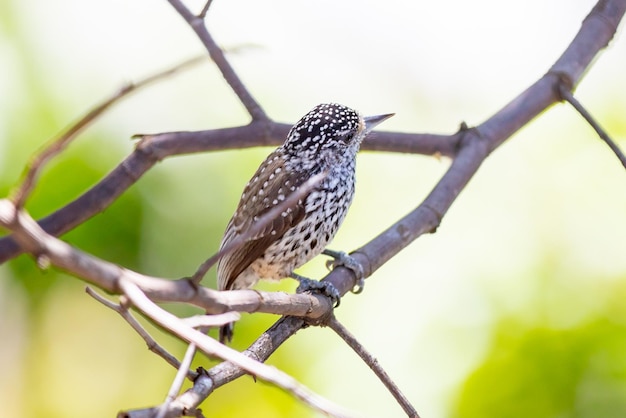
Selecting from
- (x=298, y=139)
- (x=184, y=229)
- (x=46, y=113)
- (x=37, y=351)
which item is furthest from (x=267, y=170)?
(x=37, y=351)

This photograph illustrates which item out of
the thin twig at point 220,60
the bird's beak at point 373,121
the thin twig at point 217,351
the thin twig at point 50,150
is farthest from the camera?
the bird's beak at point 373,121

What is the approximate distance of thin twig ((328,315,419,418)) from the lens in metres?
2.78

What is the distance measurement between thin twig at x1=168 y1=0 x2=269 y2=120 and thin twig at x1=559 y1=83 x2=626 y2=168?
51.9 inches

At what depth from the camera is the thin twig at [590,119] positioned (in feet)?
11.4

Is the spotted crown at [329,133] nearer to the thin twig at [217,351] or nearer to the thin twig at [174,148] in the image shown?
the thin twig at [174,148]

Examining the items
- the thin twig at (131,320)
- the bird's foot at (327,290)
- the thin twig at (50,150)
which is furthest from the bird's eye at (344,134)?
the thin twig at (50,150)

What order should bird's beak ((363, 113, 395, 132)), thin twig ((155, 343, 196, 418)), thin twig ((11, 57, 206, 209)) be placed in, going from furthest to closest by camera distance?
bird's beak ((363, 113, 395, 132))
thin twig ((155, 343, 196, 418))
thin twig ((11, 57, 206, 209))

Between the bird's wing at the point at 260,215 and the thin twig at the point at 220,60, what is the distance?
323mm

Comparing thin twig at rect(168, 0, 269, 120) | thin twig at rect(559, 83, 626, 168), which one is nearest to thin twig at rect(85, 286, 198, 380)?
thin twig at rect(168, 0, 269, 120)

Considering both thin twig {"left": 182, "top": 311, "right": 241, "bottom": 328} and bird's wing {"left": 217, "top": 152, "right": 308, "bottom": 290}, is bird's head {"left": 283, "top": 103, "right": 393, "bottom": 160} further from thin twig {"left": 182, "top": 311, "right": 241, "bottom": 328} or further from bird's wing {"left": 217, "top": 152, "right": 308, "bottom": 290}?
thin twig {"left": 182, "top": 311, "right": 241, "bottom": 328}

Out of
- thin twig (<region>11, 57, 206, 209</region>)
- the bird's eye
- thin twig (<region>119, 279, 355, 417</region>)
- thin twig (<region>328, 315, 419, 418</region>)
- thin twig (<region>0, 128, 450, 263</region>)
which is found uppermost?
the bird's eye

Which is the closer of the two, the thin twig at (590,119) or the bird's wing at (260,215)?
the thin twig at (590,119)

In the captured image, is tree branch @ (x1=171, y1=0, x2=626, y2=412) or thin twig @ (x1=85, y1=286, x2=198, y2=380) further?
tree branch @ (x1=171, y1=0, x2=626, y2=412)

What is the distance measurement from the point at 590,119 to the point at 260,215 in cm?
143
